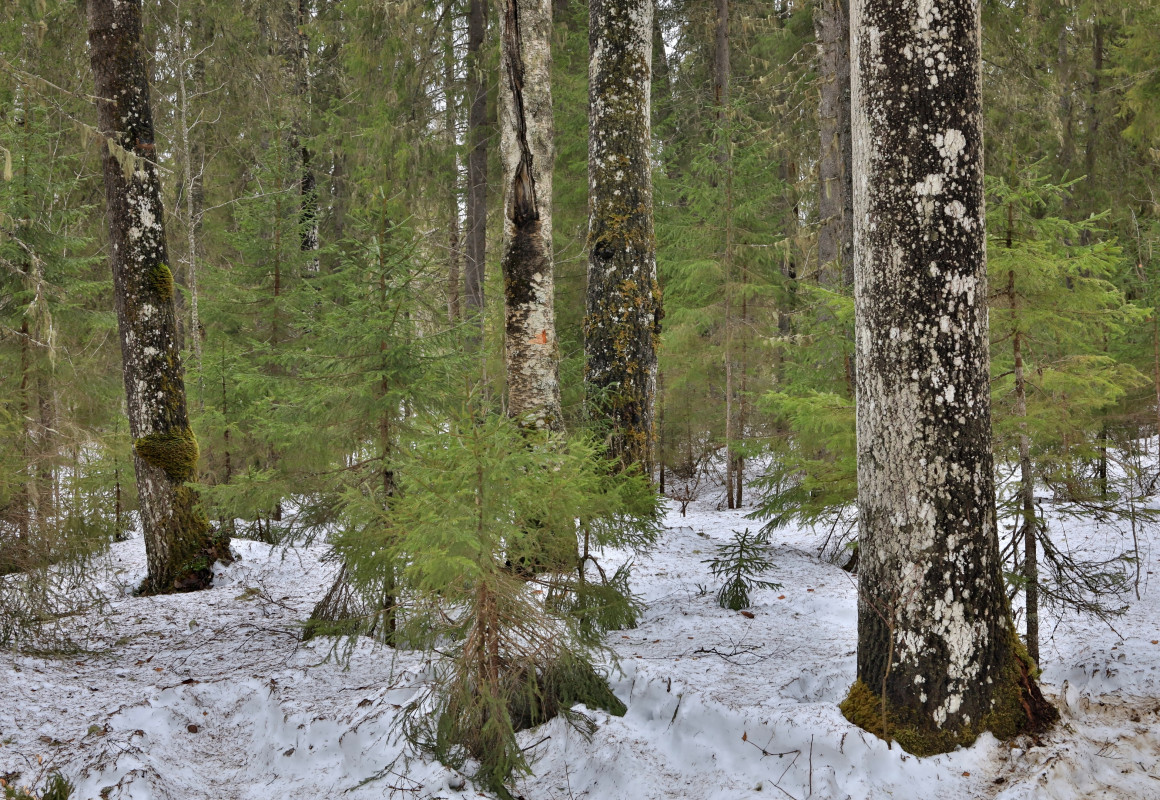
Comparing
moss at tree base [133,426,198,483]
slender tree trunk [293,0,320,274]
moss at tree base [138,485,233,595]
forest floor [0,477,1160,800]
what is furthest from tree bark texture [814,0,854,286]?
slender tree trunk [293,0,320,274]

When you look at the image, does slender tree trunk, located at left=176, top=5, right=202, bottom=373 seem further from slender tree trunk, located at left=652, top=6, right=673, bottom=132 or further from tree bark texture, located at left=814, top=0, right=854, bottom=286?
tree bark texture, located at left=814, top=0, right=854, bottom=286

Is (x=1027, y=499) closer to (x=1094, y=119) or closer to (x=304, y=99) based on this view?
(x=304, y=99)

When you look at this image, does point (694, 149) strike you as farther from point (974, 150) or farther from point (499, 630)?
point (499, 630)

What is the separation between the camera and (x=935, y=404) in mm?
3789

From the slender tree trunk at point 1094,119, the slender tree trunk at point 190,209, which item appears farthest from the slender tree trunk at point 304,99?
the slender tree trunk at point 1094,119

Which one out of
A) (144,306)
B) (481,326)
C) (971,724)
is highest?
(144,306)

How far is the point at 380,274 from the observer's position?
5777 mm

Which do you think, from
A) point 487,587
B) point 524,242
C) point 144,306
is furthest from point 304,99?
point 487,587

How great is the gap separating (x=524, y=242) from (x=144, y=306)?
4.06m

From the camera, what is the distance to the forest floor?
3699 mm

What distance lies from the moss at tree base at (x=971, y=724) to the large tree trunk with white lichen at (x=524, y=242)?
3.27m

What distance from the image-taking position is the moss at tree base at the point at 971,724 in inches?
147

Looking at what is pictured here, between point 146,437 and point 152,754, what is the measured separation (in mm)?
4052

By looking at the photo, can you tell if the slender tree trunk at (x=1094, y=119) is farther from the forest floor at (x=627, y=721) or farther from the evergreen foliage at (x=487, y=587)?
the evergreen foliage at (x=487, y=587)
